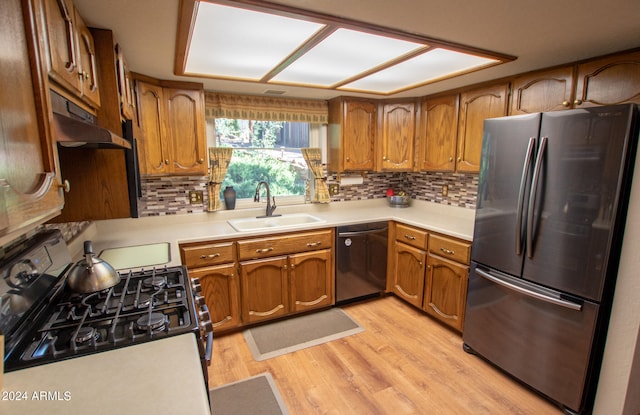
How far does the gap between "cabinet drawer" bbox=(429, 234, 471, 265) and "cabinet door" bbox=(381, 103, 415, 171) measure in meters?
0.88

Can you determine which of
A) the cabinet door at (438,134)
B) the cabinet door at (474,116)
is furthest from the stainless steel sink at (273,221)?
the cabinet door at (474,116)

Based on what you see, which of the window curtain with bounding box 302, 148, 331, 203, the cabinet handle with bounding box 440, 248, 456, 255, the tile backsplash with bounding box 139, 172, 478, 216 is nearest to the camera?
the cabinet handle with bounding box 440, 248, 456, 255

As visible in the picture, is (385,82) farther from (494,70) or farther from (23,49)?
(23,49)

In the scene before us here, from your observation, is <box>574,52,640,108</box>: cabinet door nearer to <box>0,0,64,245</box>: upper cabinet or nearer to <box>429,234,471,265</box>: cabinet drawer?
<box>429,234,471,265</box>: cabinet drawer

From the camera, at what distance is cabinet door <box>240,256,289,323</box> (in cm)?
257

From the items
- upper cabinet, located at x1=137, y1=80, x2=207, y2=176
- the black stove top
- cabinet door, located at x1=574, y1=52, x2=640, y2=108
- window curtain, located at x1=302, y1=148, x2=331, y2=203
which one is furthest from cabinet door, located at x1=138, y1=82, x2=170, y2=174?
cabinet door, located at x1=574, y1=52, x2=640, y2=108

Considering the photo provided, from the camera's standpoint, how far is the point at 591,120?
5.22 ft

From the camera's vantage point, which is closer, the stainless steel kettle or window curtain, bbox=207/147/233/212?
the stainless steel kettle

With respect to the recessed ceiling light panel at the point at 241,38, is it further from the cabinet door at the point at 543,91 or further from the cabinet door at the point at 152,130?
the cabinet door at the point at 543,91

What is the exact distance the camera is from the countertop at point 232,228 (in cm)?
226

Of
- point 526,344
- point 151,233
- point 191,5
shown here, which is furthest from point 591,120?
point 151,233

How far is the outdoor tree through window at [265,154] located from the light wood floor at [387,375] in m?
1.41

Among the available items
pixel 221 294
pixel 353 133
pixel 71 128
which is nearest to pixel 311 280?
pixel 221 294

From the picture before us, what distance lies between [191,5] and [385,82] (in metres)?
1.65
